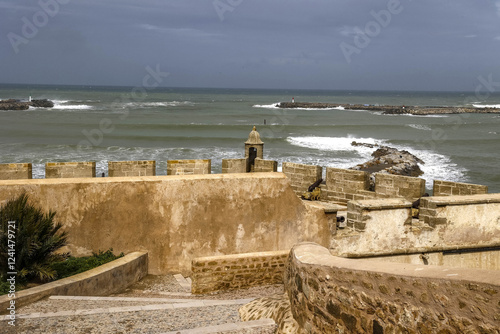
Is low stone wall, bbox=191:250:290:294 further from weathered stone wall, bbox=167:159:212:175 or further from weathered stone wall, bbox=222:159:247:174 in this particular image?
weathered stone wall, bbox=222:159:247:174

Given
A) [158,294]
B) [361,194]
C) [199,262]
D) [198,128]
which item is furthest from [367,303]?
[198,128]

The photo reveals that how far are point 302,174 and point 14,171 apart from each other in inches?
222

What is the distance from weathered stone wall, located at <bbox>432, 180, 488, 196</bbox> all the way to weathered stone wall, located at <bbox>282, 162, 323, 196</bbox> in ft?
7.72

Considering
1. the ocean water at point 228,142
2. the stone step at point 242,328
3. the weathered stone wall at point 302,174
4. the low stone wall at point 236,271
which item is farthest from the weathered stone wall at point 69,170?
the ocean water at point 228,142

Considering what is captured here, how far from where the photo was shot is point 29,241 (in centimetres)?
703

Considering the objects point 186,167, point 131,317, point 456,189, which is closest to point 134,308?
point 131,317

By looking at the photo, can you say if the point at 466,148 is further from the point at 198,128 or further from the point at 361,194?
the point at 361,194

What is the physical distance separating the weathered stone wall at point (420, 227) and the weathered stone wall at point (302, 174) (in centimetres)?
220

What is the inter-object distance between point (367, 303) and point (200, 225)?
4423 millimetres

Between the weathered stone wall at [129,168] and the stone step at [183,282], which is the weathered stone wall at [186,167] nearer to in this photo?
the weathered stone wall at [129,168]

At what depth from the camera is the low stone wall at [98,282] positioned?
623 centimetres

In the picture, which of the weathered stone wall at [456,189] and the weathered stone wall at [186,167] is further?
the weathered stone wall at [186,167]

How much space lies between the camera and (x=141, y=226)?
8227mm

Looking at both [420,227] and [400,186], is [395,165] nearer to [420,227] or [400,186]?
[400,186]
